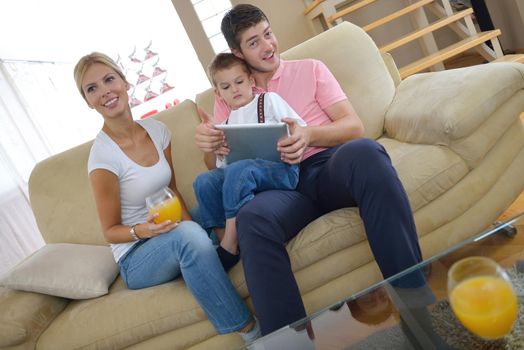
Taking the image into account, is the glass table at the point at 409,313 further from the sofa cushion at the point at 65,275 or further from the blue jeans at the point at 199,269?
the sofa cushion at the point at 65,275

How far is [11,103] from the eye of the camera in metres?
4.01

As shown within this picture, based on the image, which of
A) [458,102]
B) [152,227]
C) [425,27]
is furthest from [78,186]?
[425,27]

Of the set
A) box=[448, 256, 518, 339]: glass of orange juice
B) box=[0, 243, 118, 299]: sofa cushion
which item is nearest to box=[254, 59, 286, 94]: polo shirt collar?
box=[0, 243, 118, 299]: sofa cushion

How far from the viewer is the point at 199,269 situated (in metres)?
1.28

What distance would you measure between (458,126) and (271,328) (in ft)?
2.72

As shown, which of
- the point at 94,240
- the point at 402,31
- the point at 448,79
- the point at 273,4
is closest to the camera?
the point at 448,79

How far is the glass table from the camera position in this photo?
2.44 feet

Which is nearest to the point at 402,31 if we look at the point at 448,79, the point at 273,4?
the point at 273,4

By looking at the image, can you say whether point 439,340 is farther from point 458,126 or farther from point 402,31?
point 402,31

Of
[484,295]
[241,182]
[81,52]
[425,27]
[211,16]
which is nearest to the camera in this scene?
[484,295]

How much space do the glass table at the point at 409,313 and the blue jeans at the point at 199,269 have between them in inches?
16.5

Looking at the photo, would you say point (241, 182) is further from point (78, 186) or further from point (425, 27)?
point (425, 27)

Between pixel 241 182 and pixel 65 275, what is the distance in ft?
2.38

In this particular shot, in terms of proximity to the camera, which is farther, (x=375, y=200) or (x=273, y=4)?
(x=273, y=4)
